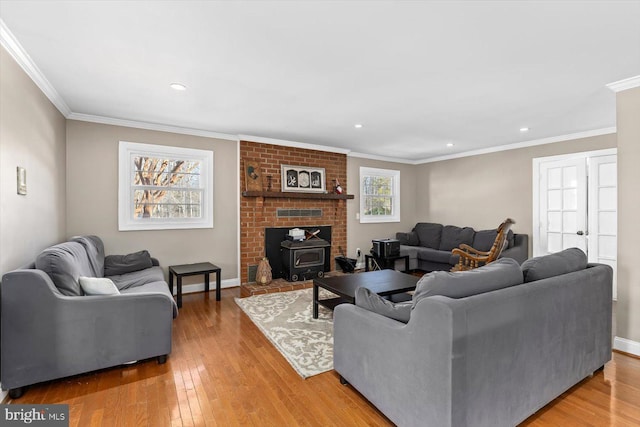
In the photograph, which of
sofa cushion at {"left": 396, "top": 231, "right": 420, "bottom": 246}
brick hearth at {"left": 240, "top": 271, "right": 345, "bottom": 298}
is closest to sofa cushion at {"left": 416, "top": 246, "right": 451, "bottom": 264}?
sofa cushion at {"left": 396, "top": 231, "right": 420, "bottom": 246}

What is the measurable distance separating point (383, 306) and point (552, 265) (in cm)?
119

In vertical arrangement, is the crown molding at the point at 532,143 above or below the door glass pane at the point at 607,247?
above

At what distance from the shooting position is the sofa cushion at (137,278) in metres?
3.34

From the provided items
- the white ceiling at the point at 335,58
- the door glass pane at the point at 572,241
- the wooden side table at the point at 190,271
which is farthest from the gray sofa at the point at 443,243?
the wooden side table at the point at 190,271

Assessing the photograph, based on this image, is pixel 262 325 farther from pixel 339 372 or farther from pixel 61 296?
pixel 61 296

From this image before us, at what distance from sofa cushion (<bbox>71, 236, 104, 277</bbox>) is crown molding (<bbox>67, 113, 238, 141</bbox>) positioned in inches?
58.9

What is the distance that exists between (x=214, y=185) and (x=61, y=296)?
2821 mm

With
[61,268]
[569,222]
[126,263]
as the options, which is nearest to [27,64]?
[61,268]

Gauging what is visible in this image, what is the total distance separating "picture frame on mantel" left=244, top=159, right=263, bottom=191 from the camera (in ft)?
16.8

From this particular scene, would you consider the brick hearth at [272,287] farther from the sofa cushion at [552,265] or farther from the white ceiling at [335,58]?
the sofa cushion at [552,265]

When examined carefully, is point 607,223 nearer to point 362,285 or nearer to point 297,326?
point 362,285

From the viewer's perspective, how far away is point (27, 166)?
8.86 feet

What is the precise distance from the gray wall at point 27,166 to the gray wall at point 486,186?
647 centimetres

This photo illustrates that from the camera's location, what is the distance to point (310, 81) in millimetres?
2934
